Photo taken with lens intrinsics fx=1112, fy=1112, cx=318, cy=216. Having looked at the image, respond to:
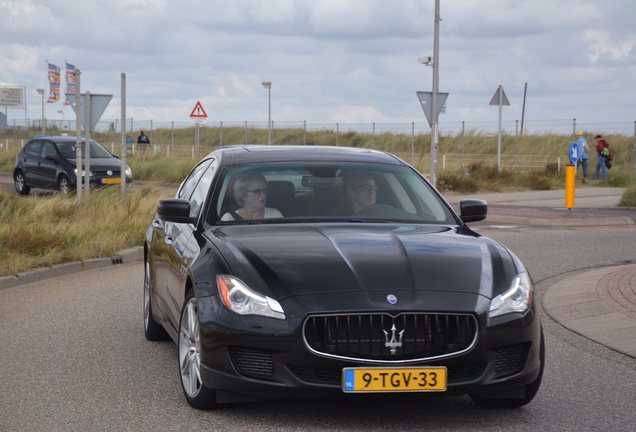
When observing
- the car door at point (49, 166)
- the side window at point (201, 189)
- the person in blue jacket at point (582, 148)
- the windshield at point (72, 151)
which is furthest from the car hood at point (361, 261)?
the person in blue jacket at point (582, 148)

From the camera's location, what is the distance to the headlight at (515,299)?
5768mm

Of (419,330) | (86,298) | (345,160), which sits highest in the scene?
(345,160)

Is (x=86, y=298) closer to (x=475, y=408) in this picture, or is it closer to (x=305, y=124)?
(x=475, y=408)

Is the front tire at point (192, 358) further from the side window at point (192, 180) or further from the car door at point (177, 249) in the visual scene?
the side window at point (192, 180)

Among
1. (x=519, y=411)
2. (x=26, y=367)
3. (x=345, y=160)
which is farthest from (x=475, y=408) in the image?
(x=26, y=367)

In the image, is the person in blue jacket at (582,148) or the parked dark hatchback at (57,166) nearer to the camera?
the parked dark hatchback at (57,166)

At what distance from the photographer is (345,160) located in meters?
7.62

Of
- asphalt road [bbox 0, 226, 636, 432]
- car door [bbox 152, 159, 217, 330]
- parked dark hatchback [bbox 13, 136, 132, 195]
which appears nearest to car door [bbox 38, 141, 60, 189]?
parked dark hatchback [bbox 13, 136, 132, 195]

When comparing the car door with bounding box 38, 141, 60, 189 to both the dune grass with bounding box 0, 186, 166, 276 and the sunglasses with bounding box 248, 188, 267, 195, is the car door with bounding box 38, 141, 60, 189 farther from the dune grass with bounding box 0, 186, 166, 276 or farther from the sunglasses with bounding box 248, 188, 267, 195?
the sunglasses with bounding box 248, 188, 267, 195

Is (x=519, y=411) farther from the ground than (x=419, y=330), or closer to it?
closer to it

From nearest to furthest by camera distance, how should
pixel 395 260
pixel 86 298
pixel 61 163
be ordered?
pixel 395 260
pixel 86 298
pixel 61 163

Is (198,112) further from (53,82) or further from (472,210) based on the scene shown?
(472,210)

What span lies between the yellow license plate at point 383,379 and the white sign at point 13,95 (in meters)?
63.8

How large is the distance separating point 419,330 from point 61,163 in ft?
83.7
